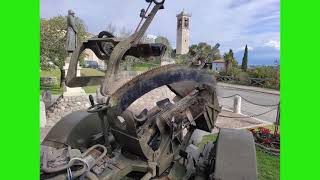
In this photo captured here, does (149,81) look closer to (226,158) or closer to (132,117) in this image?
(132,117)

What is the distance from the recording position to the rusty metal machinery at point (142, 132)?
2119mm

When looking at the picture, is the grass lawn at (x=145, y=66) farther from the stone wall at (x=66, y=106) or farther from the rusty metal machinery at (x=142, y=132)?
the stone wall at (x=66, y=106)

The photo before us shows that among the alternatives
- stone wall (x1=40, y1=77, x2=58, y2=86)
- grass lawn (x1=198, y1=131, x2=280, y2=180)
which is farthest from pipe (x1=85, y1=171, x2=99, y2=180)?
stone wall (x1=40, y1=77, x2=58, y2=86)

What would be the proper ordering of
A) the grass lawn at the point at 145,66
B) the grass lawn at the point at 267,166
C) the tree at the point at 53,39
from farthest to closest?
the tree at the point at 53,39
the grass lawn at the point at 267,166
the grass lawn at the point at 145,66

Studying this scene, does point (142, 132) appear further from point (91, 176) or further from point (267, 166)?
point (267, 166)

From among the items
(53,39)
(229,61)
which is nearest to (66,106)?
(53,39)

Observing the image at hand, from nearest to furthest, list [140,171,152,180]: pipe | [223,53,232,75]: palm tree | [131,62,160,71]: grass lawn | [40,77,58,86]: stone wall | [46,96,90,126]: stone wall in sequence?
1. [140,171,152,180]: pipe
2. [131,62,160,71]: grass lawn
3. [46,96,90,126]: stone wall
4. [40,77,58,86]: stone wall
5. [223,53,232,75]: palm tree

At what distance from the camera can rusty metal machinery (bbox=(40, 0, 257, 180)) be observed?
2119 mm

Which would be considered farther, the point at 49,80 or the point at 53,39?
the point at 49,80

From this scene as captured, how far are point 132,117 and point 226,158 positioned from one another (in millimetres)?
953

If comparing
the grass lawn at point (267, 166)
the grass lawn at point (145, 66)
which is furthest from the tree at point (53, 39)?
the grass lawn at point (267, 166)

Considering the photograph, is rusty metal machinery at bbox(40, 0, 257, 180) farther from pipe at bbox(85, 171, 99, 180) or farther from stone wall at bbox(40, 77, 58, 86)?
stone wall at bbox(40, 77, 58, 86)

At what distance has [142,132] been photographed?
95.3 inches

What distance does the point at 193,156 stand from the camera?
3.33m
